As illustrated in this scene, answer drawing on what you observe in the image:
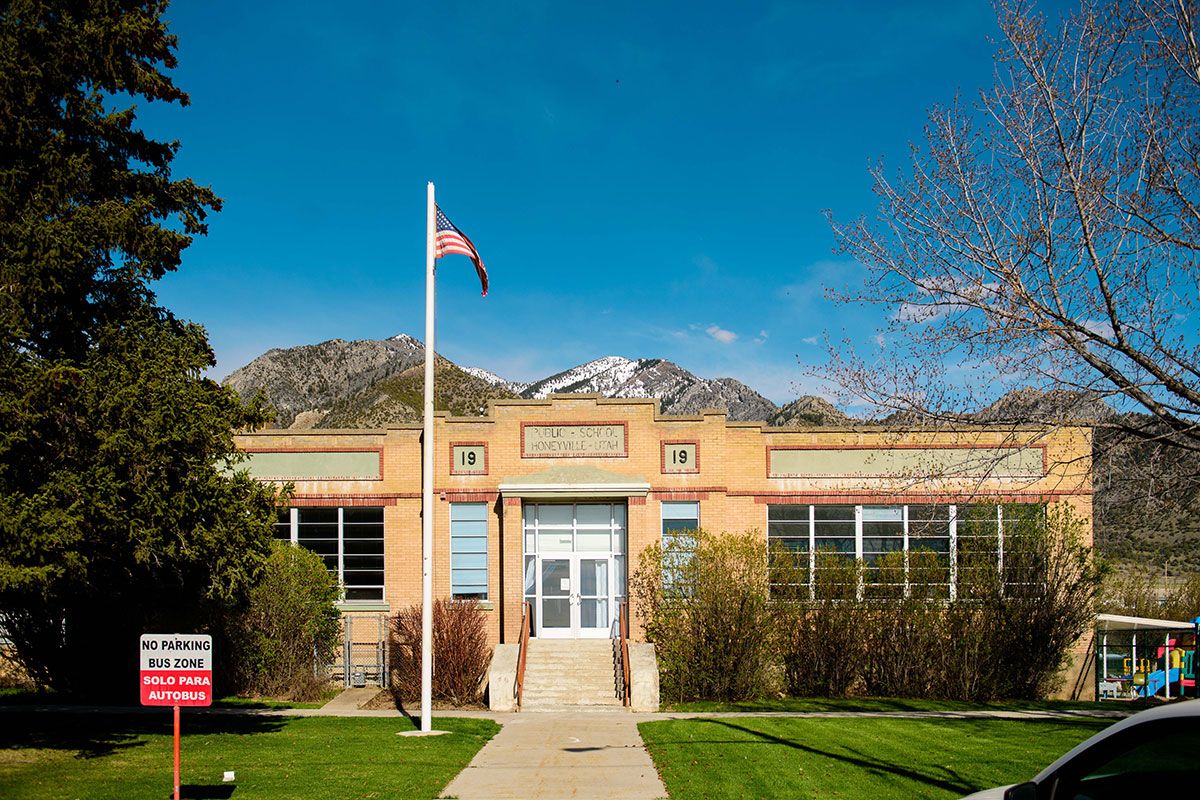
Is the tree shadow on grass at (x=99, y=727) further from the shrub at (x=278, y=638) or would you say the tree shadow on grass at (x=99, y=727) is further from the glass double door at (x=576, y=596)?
the glass double door at (x=576, y=596)

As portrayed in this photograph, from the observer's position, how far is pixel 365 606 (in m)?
24.6

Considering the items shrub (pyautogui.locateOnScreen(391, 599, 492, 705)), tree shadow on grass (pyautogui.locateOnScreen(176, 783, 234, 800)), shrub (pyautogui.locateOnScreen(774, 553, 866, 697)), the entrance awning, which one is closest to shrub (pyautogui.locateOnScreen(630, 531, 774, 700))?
shrub (pyautogui.locateOnScreen(774, 553, 866, 697))

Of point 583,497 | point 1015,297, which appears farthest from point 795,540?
point 1015,297

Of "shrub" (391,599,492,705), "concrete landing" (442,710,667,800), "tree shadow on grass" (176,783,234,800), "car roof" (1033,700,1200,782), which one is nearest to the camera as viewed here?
"car roof" (1033,700,1200,782)

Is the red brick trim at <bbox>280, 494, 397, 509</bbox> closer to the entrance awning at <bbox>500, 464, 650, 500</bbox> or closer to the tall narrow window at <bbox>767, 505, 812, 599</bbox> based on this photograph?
the entrance awning at <bbox>500, 464, 650, 500</bbox>

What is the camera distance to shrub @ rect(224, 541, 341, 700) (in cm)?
2170

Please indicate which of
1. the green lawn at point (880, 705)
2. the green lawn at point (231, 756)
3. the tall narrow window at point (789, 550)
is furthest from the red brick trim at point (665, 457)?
the green lawn at point (231, 756)

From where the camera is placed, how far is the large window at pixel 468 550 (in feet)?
80.7

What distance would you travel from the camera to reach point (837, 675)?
22.4 meters

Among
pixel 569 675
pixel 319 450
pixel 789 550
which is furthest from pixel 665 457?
pixel 319 450

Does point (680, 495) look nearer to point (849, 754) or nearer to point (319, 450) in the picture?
point (319, 450)

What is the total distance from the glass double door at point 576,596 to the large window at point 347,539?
4.21 m

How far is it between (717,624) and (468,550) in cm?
664

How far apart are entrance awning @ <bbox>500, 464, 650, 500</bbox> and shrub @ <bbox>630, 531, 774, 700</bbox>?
2.46 metres
